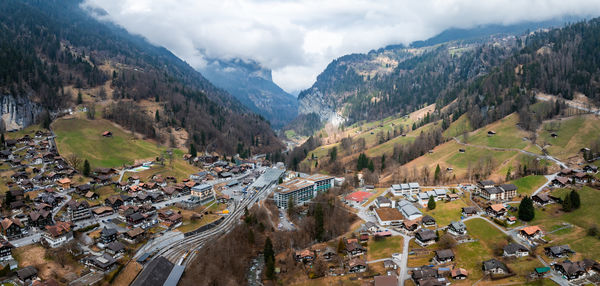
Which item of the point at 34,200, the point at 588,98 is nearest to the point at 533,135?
the point at 588,98

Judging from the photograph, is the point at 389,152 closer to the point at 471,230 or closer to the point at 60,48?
the point at 471,230

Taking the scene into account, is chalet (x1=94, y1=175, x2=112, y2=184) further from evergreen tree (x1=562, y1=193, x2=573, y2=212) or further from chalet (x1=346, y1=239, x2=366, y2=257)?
evergreen tree (x1=562, y1=193, x2=573, y2=212)

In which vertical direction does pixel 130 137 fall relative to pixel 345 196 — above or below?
above

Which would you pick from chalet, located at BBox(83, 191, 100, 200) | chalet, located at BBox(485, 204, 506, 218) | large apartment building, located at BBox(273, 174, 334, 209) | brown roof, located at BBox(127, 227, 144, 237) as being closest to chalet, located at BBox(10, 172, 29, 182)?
chalet, located at BBox(83, 191, 100, 200)

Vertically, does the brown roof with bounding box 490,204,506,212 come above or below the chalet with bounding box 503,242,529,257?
above

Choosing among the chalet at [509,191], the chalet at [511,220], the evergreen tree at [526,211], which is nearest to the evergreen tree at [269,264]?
the chalet at [511,220]
